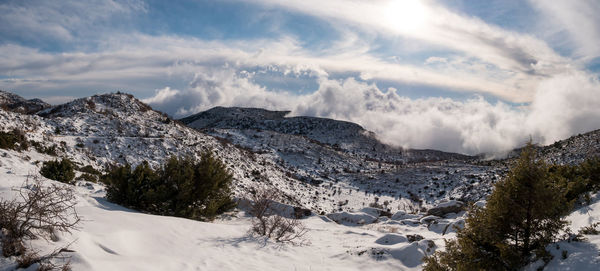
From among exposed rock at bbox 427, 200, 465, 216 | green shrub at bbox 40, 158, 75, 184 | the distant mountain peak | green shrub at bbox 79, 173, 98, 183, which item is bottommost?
exposed rock at bbox 427, 200, 465, 216

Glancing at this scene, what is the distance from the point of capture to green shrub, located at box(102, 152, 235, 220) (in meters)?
12.2

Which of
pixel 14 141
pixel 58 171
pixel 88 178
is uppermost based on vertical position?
pixel 14 141

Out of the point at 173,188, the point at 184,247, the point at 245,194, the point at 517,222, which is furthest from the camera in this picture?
the point at 245,194

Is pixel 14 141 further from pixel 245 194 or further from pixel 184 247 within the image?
pixel 184 247

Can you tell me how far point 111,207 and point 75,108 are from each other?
90.7 feet

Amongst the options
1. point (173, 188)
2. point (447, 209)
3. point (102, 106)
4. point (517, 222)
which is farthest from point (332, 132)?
point (517, 222)

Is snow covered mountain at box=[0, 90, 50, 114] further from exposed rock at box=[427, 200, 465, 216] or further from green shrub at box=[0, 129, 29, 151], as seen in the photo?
exposed rock at box=[427, 200, 465, 216]

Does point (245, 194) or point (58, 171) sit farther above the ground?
point (58, 171)

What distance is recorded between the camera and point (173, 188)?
1295cm

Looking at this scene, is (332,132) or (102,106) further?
(332,132)

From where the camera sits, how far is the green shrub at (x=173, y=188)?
1216 centimetres

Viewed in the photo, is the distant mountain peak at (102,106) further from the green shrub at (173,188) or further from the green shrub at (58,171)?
the green shrub at (173,188)

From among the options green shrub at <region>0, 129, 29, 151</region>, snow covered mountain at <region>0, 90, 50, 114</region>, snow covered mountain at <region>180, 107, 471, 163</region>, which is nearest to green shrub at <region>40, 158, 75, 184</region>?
green shrub at <region>0, 129, 29, 151</region>

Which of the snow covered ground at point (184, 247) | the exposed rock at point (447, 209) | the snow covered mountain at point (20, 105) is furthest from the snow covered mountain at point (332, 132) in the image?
the snow covered ground at point (184, 247)
